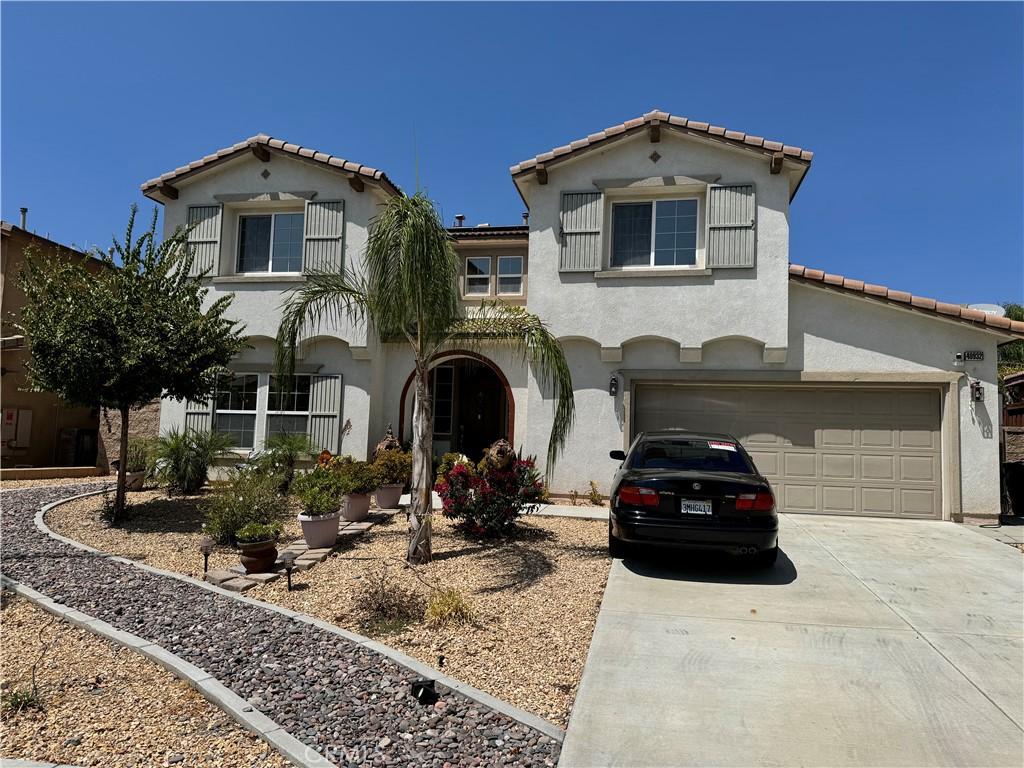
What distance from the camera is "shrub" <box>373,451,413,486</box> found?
10.6 metres

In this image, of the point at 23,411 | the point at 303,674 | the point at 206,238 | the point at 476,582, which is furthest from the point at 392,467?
the point at 23,411

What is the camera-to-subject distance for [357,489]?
32.3ft

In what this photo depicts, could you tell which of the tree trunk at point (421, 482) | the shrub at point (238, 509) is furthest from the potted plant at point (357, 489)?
the tree trunk at point (421, 482)

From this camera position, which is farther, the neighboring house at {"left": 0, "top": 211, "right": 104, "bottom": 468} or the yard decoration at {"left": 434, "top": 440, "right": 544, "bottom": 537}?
the neighboring house at {"left": 0, "top": 211, "right": 104, "bottom": 468}

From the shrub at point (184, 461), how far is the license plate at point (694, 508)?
946 cm

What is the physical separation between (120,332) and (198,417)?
509 centimetres

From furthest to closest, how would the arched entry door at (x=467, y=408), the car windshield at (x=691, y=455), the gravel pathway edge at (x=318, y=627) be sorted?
the arched entry door at (x=467, y=408) → the car windshield at (x=691, y=455) → the gravel pathway edge at (x=318, y=627)

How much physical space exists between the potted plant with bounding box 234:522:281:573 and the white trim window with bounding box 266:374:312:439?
647 cm

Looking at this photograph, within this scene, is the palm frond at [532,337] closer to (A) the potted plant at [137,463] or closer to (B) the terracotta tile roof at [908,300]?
(B) the terracotta tile roof at [908,300]

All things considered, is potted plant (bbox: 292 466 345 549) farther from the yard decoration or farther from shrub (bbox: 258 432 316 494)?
shrub (bbox: 258 432 316 494)

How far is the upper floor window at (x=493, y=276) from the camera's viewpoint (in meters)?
14.0

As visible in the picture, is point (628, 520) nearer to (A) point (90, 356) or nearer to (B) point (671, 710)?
(B) point (671, 710)

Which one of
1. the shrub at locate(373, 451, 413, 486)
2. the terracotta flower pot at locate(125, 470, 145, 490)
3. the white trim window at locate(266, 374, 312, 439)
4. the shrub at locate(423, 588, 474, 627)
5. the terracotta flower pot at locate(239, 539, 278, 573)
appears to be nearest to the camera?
the shrub at locate(423, 588, 474, 627)

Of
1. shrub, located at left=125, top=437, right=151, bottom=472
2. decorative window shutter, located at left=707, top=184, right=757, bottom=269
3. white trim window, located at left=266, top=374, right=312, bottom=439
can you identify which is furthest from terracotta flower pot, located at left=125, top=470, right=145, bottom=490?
decorative window shutter, located at left=707, top=184, right=757, bottom=269
